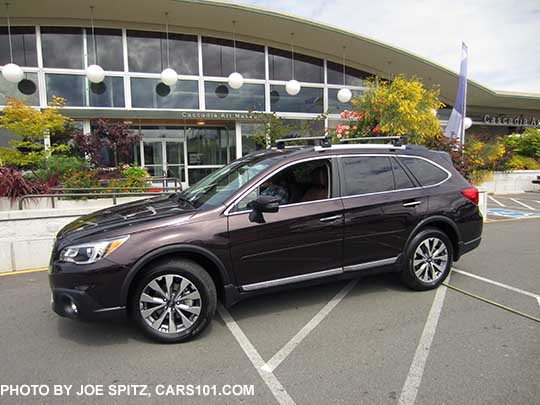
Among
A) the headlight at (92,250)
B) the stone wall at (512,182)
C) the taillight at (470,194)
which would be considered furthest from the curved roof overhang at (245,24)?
the headlight at (92,250)

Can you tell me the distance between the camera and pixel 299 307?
4035 mm

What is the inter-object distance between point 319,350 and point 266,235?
3.85 feet

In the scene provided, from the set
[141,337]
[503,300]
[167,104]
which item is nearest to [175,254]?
[141,337]

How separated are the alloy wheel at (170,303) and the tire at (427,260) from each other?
2.60 m

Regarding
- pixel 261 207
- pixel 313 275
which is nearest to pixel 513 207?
pixel 313 275

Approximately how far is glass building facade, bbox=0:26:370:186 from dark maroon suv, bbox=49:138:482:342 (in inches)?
387

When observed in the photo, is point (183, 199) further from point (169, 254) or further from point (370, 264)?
point (370, 264)

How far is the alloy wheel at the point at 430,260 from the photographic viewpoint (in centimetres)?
435

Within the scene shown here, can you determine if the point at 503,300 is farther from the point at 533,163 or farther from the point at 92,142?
the point at 533,163

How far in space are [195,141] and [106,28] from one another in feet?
18.9

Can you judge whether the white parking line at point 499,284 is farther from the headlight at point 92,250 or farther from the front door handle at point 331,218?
the headlight at point 92,250

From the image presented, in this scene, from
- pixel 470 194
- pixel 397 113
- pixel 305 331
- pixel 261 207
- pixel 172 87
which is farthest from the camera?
pixel 172 87

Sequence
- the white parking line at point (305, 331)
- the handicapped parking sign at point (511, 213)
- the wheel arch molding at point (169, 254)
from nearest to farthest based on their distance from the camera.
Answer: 1. the white parking line at point (305, 331)
2. the wheel arch molding at point (169, 254)
3. the handicapped parking sign at point (511, 213)

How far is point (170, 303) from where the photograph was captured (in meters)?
3.25
